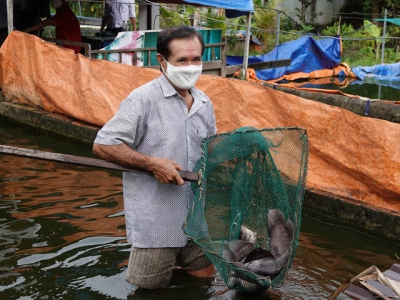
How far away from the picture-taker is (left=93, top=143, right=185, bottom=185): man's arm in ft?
12.3

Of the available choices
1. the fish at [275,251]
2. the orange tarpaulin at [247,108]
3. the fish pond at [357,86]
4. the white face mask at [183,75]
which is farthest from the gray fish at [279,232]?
the fish pond at [357,86]

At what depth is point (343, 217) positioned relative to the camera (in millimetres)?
6453

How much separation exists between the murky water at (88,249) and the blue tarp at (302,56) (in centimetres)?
950

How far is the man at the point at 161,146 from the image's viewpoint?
12.6 feet

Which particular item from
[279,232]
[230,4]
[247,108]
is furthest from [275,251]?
[230,4]

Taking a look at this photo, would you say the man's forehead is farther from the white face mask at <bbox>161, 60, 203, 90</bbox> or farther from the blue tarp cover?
the blue tarp cover

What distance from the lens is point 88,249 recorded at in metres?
5.65

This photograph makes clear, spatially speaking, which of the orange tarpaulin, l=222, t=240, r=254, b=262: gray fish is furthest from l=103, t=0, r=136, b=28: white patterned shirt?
l=222, t=240, r=254, b=262: gray fish

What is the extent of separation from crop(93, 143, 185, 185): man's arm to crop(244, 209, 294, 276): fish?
760 millimetres

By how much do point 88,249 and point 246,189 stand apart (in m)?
1.97

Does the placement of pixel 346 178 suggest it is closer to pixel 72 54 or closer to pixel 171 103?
pixel 171 103

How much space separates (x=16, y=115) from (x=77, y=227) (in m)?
4.75

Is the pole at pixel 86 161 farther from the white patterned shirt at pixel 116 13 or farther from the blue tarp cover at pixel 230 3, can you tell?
the white patterned shirt at pixel 116 13

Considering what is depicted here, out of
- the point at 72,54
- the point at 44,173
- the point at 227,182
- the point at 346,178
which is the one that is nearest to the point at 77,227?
the point at 44,173
